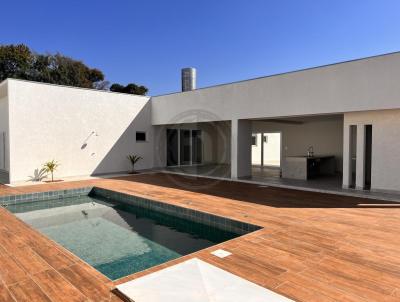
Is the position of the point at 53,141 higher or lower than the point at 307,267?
higher

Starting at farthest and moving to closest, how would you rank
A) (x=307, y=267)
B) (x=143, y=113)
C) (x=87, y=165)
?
(x=143, y=113)
(x=87, y=165)
(x=307, y=267)

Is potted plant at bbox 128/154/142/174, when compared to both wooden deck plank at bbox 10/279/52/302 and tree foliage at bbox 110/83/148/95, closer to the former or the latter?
wooden deck plank at bbox 10/279/52/302

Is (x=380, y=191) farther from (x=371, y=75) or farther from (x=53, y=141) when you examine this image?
(x=53, y=141)

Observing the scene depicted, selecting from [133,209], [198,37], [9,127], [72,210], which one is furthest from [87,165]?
[198,37]

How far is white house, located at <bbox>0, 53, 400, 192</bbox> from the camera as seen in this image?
7.80 meters

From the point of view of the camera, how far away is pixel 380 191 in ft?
25.9

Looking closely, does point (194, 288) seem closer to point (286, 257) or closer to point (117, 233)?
point (286, 257)

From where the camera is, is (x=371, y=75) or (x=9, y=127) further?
(x=9, y=127)

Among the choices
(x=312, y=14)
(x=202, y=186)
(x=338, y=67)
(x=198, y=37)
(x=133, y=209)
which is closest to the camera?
(x=133, y=209)

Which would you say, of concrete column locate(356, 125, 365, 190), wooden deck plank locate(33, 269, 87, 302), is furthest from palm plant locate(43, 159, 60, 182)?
concrete column locate(356, 125, 365, 190)

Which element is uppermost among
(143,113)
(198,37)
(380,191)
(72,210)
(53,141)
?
(198,37)

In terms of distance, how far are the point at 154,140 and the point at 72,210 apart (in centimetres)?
777

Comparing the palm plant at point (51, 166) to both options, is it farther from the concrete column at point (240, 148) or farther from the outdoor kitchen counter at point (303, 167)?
the outdoor kitchen counter at point (303, 167)

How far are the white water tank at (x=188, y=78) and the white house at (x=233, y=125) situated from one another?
3975mm
